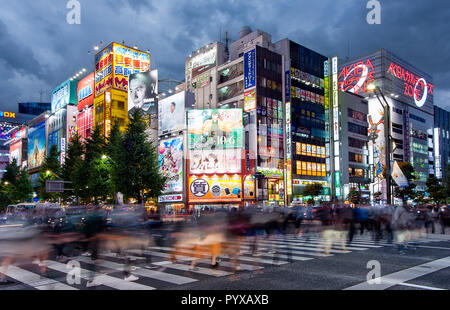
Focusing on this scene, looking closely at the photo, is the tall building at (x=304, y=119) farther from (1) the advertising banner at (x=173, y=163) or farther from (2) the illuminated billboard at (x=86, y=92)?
(2) the illuminated billboard at (x=86, y=92)

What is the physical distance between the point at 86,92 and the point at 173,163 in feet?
131

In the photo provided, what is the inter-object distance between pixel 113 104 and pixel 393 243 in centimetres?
6450

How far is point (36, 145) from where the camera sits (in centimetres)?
10406

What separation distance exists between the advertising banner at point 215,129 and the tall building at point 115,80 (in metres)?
24.0

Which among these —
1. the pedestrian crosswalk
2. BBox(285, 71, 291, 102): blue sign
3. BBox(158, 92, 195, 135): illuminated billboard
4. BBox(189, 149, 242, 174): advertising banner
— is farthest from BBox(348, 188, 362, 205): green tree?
the pedestrian crosswalk

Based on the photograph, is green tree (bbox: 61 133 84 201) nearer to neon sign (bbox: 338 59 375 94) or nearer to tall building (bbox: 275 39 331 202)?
tall building (bbox: 275 39 331 202)

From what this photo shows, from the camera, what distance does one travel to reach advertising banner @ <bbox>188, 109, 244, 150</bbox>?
169 ft

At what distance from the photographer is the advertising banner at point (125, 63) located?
234 feet

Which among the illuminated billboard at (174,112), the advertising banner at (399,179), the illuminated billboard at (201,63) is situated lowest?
the advertising banner at (399,179)

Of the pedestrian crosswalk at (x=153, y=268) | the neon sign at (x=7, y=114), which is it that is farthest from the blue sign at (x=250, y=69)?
the neon sign at (x=7, y=114)

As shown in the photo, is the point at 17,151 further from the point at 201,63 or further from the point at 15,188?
the point at 201,63

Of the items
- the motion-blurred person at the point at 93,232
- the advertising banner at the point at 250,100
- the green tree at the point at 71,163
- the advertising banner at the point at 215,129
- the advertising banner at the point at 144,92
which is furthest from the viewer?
the advertising banner at the point at 144,92

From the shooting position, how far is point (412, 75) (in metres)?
101
